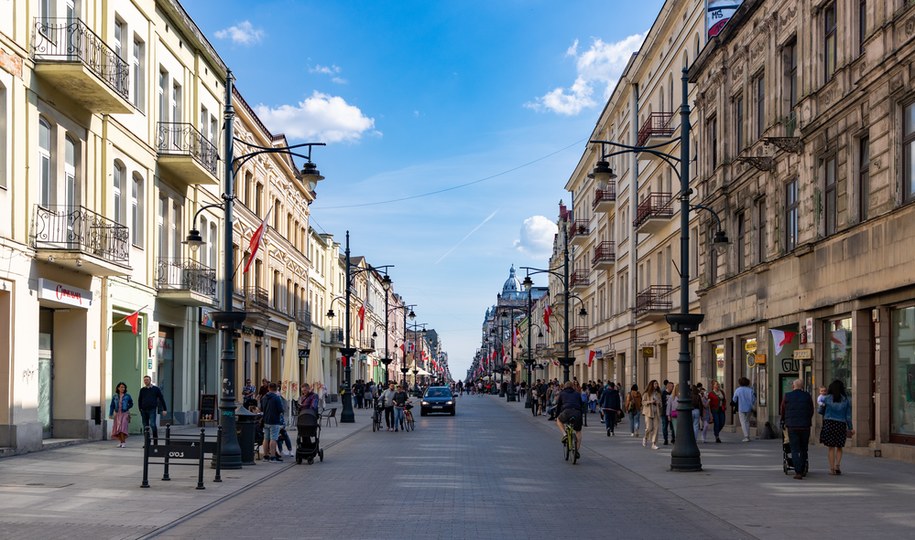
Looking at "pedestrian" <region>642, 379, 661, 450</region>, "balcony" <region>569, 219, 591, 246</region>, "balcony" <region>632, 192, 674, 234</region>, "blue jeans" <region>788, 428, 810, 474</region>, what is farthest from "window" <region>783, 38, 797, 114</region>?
"balcony" <region>569, 219, 591, 246</region>

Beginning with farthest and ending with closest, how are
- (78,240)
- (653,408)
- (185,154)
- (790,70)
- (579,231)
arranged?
(579,231), (185,154), (790,70), (653,408), (78,240)

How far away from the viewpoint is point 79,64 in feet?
69.2

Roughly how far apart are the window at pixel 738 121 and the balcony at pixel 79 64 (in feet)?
57.6

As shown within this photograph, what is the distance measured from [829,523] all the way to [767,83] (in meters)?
18.3

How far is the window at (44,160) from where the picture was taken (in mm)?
21734

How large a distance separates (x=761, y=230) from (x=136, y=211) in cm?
1764

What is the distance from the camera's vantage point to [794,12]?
1012 inches

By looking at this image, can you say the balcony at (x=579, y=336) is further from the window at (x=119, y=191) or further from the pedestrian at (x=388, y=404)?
the window at (x=119, y=191)

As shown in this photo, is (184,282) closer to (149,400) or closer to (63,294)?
(149,400)

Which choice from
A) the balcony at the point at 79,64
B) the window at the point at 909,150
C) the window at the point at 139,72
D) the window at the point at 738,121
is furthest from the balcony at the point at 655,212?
the balcony at the point at 79,64

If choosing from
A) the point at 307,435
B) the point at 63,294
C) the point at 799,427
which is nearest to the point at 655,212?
the point at 307,435

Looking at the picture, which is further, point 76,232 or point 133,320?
point 133,320

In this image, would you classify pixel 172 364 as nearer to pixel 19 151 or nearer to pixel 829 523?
pixel 19 151

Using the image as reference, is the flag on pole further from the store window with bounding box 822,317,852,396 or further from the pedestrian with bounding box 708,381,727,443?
the pedestrian with bounding box 708,381,727,443
